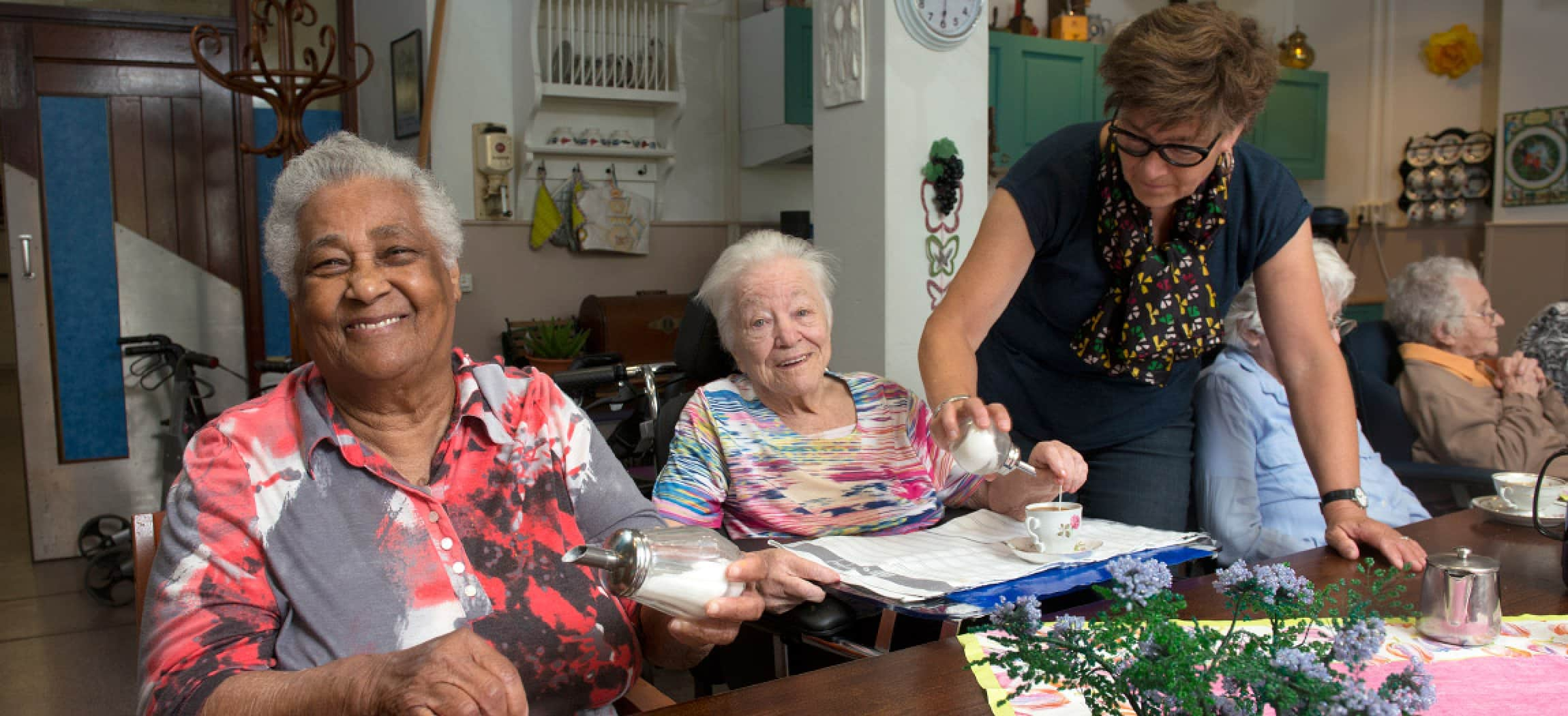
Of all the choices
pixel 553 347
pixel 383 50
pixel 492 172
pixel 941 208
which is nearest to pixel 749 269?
pixel 941 208

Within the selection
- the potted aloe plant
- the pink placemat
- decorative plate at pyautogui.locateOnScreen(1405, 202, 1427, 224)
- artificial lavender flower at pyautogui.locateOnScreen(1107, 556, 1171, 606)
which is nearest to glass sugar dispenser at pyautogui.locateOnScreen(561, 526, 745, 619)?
the pink placemat

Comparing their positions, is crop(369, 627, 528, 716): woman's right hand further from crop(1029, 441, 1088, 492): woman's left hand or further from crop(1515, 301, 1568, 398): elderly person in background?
crop(1515, 301, 1568, 398): elderly person in background

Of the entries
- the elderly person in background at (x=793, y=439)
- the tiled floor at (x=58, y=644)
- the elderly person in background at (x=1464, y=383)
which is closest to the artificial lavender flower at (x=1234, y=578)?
the elderly person in background at (x=793, y=439)

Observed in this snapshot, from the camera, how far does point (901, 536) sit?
1761 mm

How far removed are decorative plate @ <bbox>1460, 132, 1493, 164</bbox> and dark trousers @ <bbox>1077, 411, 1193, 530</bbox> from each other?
525 cm

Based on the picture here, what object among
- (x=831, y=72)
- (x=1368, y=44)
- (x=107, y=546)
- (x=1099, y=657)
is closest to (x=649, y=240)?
(x=831, y=72)

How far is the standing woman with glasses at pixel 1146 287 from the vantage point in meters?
1.61

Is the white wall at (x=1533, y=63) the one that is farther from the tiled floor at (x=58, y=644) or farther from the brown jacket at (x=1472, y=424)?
the tiled floor at (x=58, y=644)

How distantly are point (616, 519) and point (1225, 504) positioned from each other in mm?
1408

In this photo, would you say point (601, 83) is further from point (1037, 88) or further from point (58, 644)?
point (58, 644)

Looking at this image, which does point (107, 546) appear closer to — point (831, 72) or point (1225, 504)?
point (831, 72)

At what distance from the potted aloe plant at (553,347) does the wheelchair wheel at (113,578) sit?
170 centimetres

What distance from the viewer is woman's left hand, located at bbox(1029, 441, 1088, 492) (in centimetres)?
169

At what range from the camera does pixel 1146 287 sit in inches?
75.9
